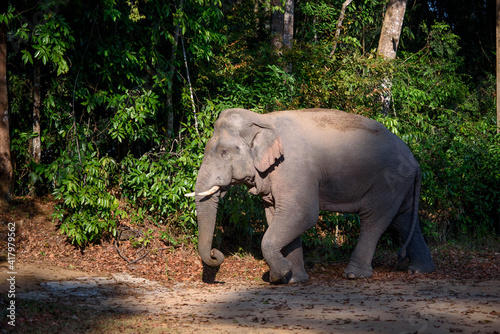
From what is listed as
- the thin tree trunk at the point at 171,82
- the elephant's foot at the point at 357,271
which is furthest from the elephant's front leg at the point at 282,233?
the thin tree trunk at the point at 171,82

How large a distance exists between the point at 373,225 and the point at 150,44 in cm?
525

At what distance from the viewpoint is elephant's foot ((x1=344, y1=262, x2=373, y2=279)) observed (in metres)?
8.45

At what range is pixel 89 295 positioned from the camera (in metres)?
7.21

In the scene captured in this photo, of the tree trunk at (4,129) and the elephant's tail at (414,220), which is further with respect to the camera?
the tree trunk at (4,129)

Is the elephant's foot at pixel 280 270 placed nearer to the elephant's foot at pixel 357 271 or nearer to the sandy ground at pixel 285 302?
the sandy ground at pixel 285 302

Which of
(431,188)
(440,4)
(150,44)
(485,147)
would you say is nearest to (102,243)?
(150,44)

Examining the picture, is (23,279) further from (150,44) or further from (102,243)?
(150,44)

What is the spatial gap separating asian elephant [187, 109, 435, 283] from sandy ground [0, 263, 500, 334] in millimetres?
606

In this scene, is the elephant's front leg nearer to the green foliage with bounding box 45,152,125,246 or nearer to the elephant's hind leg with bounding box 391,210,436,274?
the elephant's hind leg with bounding box 391,210,436,274

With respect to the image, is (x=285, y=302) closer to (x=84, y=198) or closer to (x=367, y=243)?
(x=367, y=243)

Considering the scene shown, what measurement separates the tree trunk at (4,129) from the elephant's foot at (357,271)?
6.04 meters

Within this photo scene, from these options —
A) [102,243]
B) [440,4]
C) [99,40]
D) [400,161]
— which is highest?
[440,4]

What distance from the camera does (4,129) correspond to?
9648 mm

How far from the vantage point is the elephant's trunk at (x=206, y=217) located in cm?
770
